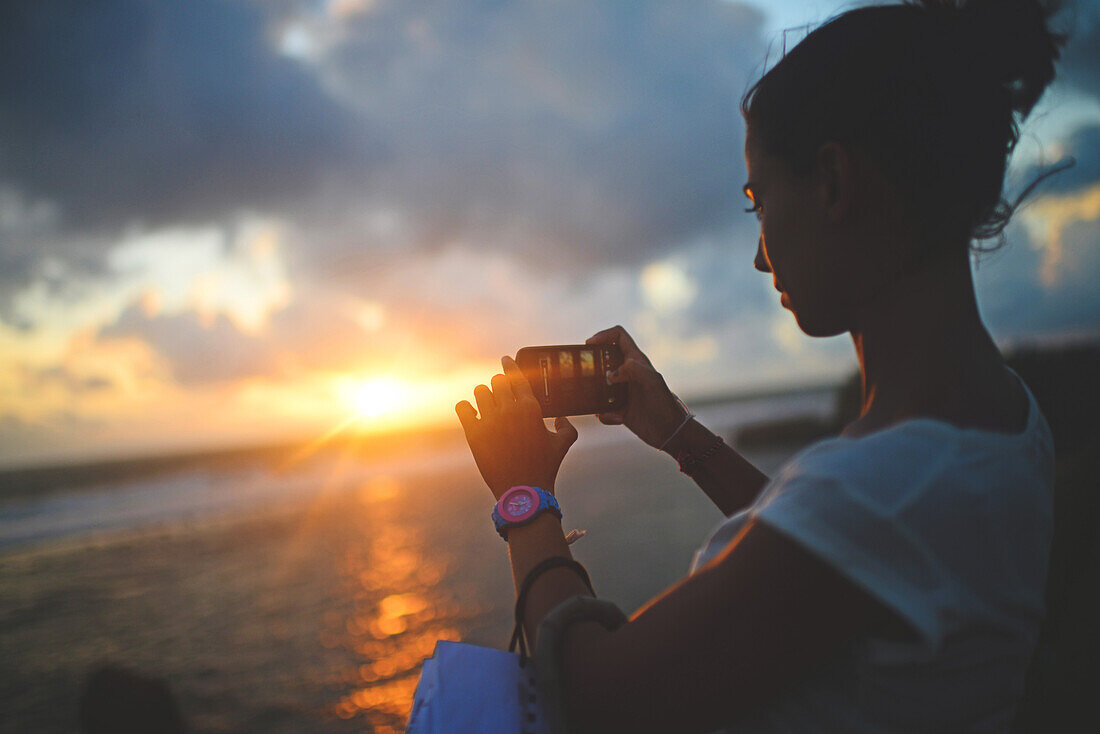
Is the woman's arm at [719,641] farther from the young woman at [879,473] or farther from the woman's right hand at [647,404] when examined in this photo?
the woman's right hand at [647,404]

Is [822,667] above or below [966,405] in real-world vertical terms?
below

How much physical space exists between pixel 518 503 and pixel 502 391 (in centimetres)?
40

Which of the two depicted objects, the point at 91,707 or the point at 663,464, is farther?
the point at 663,464

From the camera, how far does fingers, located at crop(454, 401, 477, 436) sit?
1.66 metres

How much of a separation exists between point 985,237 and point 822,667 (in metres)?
1.17

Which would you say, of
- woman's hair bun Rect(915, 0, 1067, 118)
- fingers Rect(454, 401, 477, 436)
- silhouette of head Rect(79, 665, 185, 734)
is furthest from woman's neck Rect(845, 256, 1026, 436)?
silhouette of head Rect(79, 665, 185, 734)

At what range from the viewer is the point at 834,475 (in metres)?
0.86

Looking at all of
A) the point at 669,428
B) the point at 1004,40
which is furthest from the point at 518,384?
the point at 1004,40

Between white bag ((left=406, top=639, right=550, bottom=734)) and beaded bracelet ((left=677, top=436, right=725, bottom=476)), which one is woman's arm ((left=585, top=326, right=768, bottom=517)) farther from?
white bag ((left=406, top=639, right=550, bottom=734))

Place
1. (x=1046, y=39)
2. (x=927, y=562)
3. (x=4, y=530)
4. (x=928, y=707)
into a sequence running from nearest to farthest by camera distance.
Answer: (x=927, y=562) → (x=928, y=707) → (x=1046, y=39) → (x=4, y=530)

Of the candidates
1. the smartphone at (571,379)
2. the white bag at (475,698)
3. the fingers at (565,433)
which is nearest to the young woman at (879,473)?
the white bag at (475,698)

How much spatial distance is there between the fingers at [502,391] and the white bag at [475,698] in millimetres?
694

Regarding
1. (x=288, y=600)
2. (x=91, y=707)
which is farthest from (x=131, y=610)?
(x=91, y=707)

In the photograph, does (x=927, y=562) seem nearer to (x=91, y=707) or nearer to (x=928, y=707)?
(x=928, y=707)
